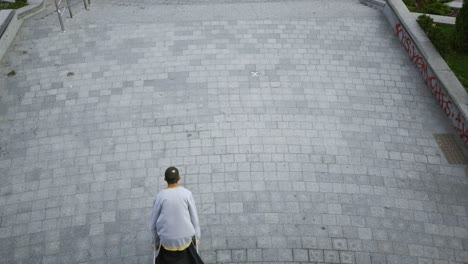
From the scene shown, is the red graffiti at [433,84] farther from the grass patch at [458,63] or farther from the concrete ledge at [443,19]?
the concrete ledge at [443,19]

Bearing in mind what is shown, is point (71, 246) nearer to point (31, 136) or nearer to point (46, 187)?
point (46, 187)

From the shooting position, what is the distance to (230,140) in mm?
9164

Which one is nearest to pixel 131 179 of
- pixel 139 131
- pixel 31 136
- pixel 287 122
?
pixel 139 131

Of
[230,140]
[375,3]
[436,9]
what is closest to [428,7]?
[436,9]

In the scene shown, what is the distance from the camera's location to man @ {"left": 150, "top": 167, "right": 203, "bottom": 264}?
575 centimetres

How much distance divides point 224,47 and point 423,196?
5975 millimetres

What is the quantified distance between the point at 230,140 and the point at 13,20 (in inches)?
279

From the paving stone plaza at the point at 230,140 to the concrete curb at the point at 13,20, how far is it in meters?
0.28

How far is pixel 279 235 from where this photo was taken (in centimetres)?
763

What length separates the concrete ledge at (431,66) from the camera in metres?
9.54

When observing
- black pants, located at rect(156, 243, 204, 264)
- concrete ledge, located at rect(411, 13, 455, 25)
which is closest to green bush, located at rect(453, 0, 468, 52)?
concrete ledge, located at rect(411, 13, 455, 25)

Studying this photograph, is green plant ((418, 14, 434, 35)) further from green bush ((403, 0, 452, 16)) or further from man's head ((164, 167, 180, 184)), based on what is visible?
man's head ((164, 167, 180, 184))

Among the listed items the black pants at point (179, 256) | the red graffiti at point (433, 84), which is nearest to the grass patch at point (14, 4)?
the black pants at point (179, 256)

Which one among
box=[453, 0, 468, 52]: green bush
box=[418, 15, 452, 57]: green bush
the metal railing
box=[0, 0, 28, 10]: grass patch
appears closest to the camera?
box=[418, 15, 452, 57]: green bush
